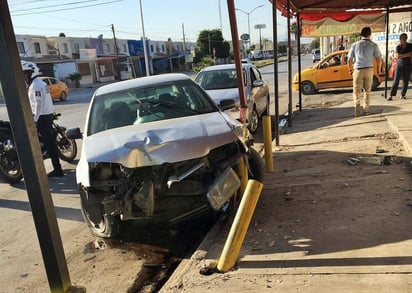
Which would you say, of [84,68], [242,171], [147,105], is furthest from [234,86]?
[84,68]

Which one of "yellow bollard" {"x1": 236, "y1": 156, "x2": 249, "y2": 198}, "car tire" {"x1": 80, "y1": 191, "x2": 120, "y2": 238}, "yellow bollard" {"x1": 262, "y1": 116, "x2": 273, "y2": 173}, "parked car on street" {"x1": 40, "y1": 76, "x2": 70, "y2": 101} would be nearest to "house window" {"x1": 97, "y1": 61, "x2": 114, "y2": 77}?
"parked car on street" {"x1": 40, "y1": 76, "x2": 70, "y2": 101}

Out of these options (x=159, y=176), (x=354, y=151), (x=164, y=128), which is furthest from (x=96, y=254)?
(x=354, y=151)

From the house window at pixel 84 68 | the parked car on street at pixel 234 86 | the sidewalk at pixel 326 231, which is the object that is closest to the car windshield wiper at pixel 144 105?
the sidewalk at pixel 326 231

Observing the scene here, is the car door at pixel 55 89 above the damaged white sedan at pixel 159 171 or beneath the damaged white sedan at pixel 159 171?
beneath

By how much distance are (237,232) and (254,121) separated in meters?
6.91

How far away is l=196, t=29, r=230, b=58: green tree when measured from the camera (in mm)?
73875

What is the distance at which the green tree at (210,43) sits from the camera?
7388 cm

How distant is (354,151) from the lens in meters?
6.73

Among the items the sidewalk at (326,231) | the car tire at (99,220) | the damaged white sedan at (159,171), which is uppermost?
the damaged white sedan at (159,171)

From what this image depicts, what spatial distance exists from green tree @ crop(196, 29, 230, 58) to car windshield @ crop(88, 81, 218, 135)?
2724 inches

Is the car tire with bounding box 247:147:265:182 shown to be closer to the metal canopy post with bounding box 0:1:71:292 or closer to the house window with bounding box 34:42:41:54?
the metal canopy post with bounding box 0:1:71:292

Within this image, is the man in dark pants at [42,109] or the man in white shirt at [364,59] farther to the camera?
the man in white shirt at [364,59]

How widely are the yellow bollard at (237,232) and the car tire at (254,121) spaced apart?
6.19 m

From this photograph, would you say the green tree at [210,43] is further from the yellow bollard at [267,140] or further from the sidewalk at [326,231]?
the yellow bollard at [267,140]
